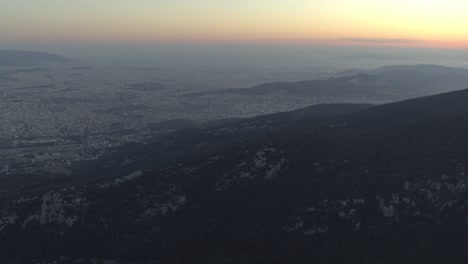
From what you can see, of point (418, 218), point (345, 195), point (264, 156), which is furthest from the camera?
point (264, 156)

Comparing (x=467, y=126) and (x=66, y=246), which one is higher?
(x=467, y=126)

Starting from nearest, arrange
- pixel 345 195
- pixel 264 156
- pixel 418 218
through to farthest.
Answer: pixel 418 218 → pixel 345 195 → pixel 264 156

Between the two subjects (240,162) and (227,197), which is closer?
(227,197)

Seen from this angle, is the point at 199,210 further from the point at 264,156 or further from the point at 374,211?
the point at 374,211

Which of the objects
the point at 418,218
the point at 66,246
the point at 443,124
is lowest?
the point at 66,246

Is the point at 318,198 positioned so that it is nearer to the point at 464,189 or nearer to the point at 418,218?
the point at 418,218

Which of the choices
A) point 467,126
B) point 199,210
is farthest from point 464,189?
point 199,210

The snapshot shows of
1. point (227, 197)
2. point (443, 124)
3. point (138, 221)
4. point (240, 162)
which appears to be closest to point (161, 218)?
point (138, 221)
